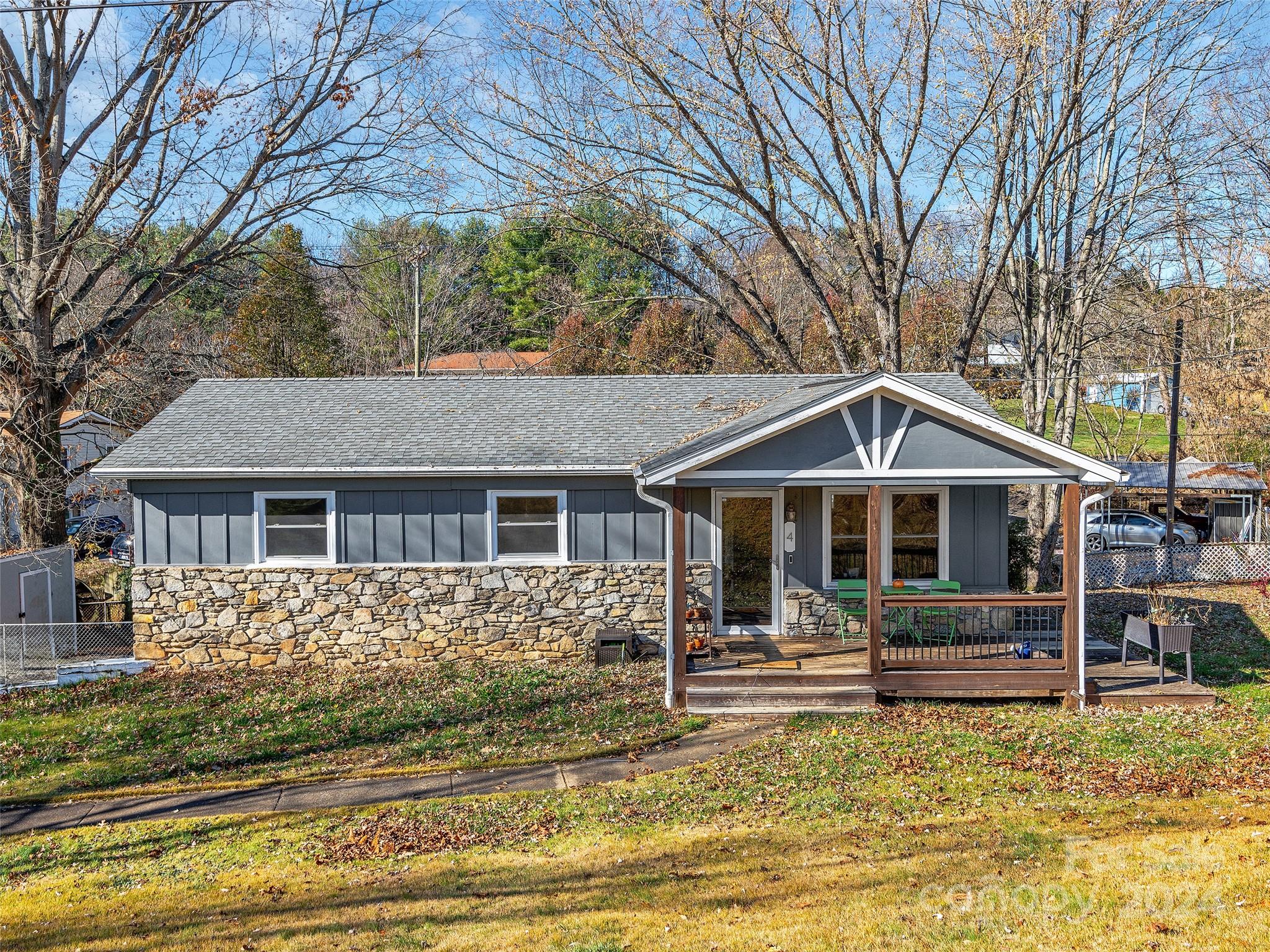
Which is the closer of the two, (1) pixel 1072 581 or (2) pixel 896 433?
(2) pixel 896 433

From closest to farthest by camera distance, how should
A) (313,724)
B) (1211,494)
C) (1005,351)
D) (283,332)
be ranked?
(313,724) < (1005,351) < (1211,494) < (283,332)

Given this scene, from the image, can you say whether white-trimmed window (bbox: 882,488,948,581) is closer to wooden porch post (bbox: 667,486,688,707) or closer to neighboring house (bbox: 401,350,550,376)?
wooden porch post (bbox: 667,486,688,707)

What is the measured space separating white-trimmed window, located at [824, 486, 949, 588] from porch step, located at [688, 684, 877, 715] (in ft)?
9.13

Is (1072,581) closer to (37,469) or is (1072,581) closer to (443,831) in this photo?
(443,831)

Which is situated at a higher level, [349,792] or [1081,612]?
[1081,612]

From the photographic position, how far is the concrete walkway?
8492 mm

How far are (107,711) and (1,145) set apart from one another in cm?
1166

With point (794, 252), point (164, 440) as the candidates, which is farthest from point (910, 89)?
point (164, 440)

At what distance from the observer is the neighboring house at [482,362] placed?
3541 cm

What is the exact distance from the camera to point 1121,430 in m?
36.3

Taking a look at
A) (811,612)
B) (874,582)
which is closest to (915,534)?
(811,612)

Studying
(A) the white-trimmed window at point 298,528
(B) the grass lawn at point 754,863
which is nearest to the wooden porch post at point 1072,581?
(B) the grass lawn at point 754,863

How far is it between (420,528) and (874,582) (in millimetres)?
6892

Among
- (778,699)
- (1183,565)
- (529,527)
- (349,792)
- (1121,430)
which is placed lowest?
(349,792)
